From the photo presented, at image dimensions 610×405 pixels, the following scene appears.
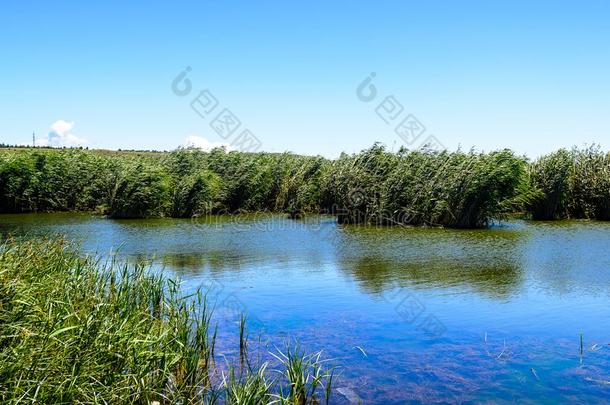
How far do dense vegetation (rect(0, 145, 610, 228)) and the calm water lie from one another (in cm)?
238

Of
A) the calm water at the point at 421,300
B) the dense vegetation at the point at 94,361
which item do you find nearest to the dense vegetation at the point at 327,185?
the calm water at the point at 421,300

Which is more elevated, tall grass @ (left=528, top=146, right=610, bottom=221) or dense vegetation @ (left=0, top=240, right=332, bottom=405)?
tall grass @ (left=528, top=146, right=610, bottom=221)

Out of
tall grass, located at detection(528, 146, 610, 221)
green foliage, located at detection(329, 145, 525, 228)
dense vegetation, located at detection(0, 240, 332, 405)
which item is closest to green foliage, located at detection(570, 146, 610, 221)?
tall grass, located at detection(528, 146, 610, 221)

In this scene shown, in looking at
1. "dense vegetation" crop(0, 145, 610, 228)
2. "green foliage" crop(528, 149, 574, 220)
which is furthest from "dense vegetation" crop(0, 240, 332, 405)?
"green foliage" crop(528, 149, 574, 220)

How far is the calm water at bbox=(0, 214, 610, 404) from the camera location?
902cm

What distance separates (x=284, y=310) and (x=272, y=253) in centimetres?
887

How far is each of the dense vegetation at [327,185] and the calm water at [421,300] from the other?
7.82ft

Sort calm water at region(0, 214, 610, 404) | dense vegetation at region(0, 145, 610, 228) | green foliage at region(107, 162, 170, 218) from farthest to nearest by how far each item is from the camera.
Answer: green foliage at region(107, 162, 170, 218) < dense vegetation at region(0, 145, 610, 228) < calm water at region(0, 214, 610, 404)

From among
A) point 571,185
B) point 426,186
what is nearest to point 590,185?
point 571,185

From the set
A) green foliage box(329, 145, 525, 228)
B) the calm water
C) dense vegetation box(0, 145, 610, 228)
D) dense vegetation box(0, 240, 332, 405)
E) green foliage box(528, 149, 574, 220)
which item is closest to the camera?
dense vegetation box(0, 240, 332, 405)

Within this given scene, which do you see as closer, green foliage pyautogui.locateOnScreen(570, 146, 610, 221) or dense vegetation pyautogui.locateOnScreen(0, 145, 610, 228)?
dense vegetation pyautogui.locateOnScreen(0, 145, 610, 228)

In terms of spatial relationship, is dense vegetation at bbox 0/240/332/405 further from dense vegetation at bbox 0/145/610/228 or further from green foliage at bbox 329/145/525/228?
dense vegetation at bbox 0/145/610/228

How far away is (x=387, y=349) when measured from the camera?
10.4 m

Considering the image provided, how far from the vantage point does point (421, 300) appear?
14141 millimetres
